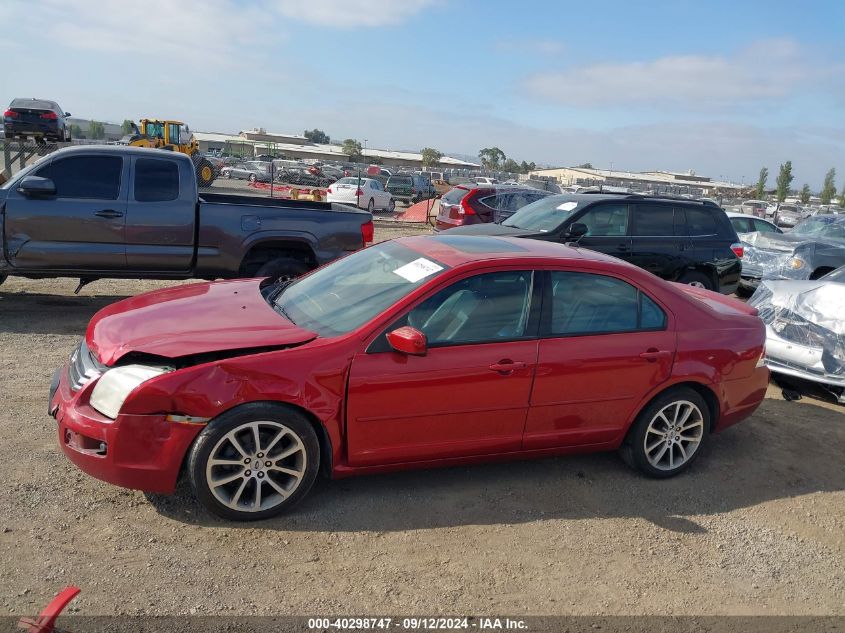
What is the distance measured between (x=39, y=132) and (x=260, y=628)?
28241mm

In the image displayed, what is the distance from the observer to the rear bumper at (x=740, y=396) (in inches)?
190

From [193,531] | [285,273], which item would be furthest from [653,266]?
[193,531]

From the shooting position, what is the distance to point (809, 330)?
687 cm

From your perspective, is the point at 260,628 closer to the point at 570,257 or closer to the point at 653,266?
the point at 570,257

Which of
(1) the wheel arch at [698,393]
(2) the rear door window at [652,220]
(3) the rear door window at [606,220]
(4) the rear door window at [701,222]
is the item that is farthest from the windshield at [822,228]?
(1) the wheel arch at [698,393]

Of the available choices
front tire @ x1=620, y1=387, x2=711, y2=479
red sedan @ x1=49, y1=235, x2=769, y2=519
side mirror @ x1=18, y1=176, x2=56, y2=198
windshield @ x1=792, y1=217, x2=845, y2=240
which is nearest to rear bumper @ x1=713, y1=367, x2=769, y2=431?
red sedan @ x1=49, y1=235, x2=769, y2=519

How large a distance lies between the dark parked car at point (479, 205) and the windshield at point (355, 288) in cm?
1129

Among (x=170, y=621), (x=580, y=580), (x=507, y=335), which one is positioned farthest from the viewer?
(x=507, y=335)

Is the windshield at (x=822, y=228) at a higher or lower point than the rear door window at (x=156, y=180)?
lower

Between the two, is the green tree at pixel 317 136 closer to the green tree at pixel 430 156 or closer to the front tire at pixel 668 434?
the green tree at pixel 430 156

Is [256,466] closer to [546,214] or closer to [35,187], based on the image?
[35,187]

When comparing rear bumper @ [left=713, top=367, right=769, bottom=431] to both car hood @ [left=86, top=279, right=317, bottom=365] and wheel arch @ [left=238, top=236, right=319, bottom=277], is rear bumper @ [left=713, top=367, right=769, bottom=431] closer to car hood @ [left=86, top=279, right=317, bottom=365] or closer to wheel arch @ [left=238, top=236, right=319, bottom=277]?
car hood @ [left=86, top=279, right=317, bottom=365]

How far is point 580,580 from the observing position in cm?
353

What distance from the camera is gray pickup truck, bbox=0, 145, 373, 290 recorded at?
24.0 feet
